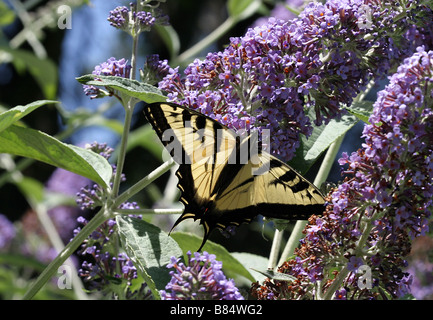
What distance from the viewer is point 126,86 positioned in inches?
70.2

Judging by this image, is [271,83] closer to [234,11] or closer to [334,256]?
[334,256]

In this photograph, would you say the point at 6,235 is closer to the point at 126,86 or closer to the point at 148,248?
the point at 148,248

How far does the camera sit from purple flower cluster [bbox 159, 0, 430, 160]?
74.0 inches

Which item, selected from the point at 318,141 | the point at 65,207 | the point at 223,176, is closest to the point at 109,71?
the point at 223,176

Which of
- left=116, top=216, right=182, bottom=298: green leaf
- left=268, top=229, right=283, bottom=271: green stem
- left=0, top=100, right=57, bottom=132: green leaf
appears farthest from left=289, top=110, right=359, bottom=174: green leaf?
left=0, top=100, right=57, bottom=132: green leaf

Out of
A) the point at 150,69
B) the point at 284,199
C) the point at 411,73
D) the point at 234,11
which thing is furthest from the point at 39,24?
the point at 411,73

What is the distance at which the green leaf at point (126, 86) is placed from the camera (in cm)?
173

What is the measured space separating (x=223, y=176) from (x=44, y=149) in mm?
630

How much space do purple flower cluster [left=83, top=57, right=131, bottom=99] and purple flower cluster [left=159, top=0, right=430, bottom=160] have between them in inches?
7.8

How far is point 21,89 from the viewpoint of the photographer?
878 cm

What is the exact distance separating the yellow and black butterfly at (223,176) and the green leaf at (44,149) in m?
0.27

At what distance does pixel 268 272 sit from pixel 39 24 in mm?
3740

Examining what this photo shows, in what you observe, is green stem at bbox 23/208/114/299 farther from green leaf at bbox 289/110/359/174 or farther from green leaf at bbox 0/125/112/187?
green leaf at bbox 289/110/359/174

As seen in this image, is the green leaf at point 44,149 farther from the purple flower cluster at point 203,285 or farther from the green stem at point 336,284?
the green stem at point 336,284
